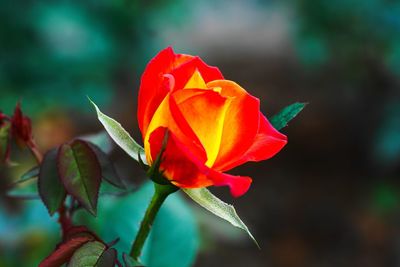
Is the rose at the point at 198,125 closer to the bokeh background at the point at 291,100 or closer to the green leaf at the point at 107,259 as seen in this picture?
the green leaf at the point at 107,259

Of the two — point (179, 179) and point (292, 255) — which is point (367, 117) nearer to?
point (292, 255)

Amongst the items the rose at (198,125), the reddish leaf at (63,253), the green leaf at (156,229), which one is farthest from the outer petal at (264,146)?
the green leaf at (156,229)

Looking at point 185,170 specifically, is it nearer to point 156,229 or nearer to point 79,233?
point 79,233

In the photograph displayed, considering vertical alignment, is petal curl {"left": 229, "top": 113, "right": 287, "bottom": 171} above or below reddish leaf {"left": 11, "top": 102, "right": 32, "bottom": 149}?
above

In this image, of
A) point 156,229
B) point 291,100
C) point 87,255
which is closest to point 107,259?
point 87,255

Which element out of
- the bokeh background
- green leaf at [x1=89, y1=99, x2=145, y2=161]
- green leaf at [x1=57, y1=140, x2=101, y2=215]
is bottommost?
the bokeh background

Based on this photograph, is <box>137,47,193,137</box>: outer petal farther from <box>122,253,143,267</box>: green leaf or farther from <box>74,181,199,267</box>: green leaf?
<box>74,181,199,267</box>: green leaf

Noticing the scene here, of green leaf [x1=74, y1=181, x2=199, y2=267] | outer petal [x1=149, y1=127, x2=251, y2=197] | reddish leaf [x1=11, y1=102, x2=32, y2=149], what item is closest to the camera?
outer petal [x1=149, y1=127, x2=251, y2=197]

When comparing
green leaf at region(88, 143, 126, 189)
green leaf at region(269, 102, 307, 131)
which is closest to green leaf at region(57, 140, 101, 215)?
green leaf at region(88, 143, 126, 189)
